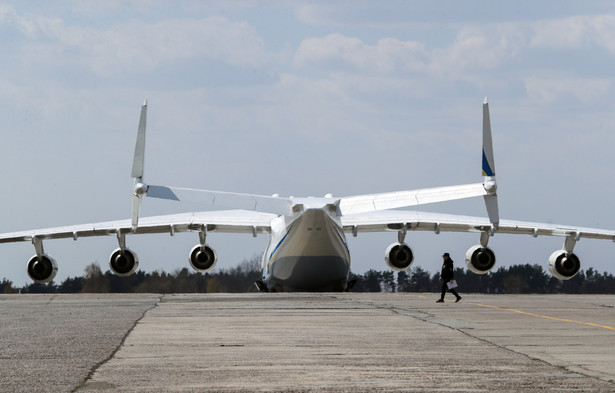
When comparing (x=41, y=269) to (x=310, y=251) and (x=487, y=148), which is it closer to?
(x=310, y=251)

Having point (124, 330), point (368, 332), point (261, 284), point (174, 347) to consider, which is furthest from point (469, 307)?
point (261, 284)

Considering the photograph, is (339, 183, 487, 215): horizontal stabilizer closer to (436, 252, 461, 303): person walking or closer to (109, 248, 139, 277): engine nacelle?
(436, 252, 461, 303): person walking

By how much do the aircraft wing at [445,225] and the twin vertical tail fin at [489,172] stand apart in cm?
1604

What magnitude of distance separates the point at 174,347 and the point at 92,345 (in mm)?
1115

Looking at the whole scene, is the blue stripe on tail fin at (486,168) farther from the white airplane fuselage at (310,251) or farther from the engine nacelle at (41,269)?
the engine nacelle at (41,269)

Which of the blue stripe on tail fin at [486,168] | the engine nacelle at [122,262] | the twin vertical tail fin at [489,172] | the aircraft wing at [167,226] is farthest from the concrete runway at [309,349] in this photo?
the aircraft wing at [167,226]

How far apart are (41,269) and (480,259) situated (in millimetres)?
16188

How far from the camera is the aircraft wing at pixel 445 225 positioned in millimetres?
40156

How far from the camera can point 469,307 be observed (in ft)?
Result: 77.0

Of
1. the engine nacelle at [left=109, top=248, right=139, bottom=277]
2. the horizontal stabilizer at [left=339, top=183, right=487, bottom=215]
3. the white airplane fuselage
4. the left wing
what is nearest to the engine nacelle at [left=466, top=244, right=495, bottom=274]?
the left wing

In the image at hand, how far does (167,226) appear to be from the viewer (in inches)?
1602

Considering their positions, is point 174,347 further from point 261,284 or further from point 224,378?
point 261,284

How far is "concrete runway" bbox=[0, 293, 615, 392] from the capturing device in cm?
990

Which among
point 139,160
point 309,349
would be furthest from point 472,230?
point 309,349
